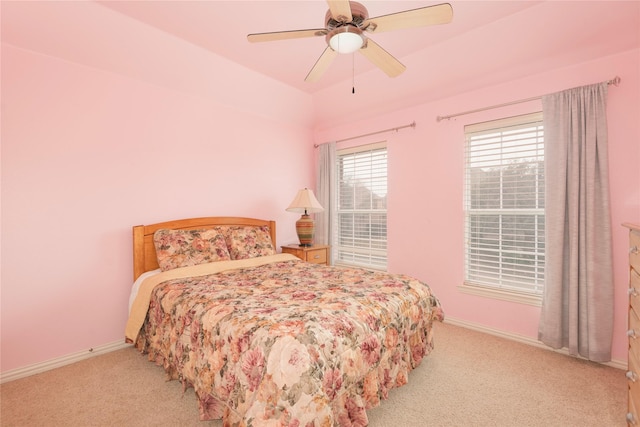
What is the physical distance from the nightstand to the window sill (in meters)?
1.67

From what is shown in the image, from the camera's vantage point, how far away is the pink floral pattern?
325 centimetres

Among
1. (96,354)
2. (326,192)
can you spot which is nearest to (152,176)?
(96,354)

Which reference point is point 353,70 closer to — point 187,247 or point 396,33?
point 396,33

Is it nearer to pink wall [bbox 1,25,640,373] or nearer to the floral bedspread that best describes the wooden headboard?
pink wall [bbox 1,25,640,373]

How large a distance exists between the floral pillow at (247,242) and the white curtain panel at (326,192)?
3.59ft

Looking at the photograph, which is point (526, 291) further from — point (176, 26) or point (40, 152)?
point (40, 152)

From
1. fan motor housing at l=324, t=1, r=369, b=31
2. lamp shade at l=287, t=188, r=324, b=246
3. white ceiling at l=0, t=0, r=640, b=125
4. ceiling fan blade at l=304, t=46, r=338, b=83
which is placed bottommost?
lamp shade at l=287, t=188, r=324, b=246

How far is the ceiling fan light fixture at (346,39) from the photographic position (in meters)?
1.72

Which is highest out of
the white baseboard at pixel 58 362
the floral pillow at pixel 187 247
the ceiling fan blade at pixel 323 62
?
the ceiling fan blade at pixel 323 62

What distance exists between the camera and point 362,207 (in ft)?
13.8

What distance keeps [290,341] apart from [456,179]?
8.70 feet

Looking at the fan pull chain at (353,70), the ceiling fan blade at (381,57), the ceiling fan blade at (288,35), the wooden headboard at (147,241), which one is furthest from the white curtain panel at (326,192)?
the ceiling fan blade at (288,35)

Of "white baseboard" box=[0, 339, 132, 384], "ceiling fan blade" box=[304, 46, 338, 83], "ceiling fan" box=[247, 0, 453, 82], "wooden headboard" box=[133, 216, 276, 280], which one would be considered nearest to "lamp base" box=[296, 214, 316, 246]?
"wooden headboard" box=[133, 216, 276, 280]

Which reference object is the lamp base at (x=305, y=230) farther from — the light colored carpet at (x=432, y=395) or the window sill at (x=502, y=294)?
the light colored carpet at (x=432, y=395)
